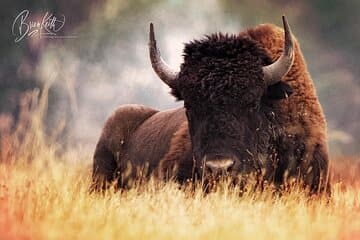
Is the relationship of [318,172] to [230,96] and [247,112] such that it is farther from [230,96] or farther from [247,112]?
[230,96]

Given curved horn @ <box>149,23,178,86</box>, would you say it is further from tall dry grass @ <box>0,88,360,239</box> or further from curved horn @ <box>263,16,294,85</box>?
tall dry grass @ <box>0,88,360,239</box>

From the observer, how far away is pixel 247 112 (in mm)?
8336

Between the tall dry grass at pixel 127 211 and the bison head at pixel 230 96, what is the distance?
16.0 inches

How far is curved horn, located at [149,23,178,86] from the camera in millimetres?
8984

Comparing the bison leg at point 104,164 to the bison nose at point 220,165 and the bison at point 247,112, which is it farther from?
the bison nose at point 220,165

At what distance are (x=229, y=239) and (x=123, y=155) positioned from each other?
5.72m

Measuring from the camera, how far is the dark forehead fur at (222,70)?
8242 millimetres

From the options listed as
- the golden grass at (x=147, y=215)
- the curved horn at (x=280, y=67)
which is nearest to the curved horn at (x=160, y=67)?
the curved horn at (x=280, y=67)

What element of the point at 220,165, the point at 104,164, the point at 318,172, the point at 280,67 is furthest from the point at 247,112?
the point at 104,164
